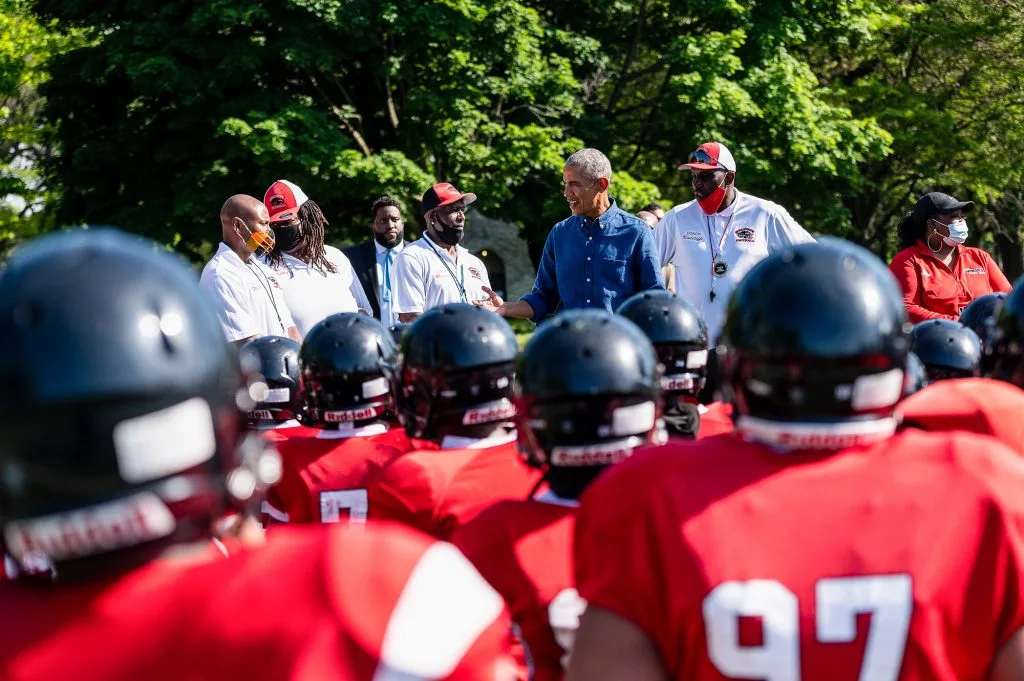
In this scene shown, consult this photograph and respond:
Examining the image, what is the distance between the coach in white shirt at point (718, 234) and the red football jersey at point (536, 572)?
4595mm

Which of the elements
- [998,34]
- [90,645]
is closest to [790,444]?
[90,645]

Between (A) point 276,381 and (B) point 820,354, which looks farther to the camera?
(A) point 276,381

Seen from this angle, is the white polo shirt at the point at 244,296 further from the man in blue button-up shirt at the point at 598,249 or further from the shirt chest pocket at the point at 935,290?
the shirt chest pocket at the point at 935,290

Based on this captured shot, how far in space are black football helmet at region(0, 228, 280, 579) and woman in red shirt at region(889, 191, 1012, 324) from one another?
6896 mm

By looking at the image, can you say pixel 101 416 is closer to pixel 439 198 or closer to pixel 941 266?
pixel 439 198

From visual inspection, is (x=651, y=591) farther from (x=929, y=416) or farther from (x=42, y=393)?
(x=929, y=416)

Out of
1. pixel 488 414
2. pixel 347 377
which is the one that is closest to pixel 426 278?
pixel 347 377

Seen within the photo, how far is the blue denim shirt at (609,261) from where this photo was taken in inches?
273

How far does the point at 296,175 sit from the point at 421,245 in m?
8.81

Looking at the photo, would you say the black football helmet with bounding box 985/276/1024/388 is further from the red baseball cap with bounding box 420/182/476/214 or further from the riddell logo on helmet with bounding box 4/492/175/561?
the red baseball cap with bounding box 420/182/476/214

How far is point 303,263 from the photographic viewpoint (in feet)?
23.8

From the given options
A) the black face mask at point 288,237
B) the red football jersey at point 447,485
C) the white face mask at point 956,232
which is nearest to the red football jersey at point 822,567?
the red football jersey at point 447,485

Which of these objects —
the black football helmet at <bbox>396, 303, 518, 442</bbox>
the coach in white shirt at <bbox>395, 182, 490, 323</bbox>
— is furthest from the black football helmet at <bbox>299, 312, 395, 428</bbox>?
the coach in white shirt at <bbox>395, 182, 490, 323</bbox>

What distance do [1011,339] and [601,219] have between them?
12.0ft
